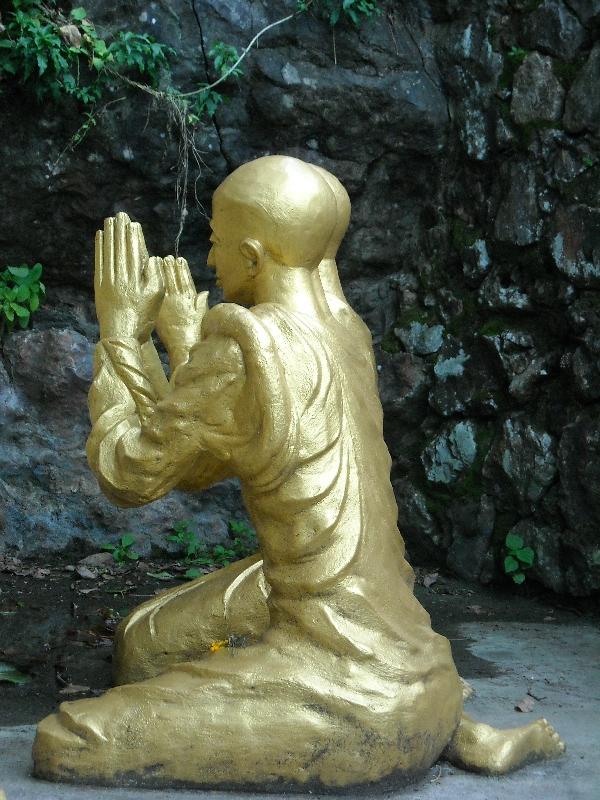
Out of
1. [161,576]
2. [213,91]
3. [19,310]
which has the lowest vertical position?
[161,576]

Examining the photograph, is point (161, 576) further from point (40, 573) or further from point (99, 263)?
point (99, 263)

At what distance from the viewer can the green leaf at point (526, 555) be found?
18.3 feet

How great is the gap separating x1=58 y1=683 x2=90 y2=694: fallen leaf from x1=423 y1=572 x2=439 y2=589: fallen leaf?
7.40ft

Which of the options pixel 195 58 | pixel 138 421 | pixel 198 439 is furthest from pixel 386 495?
pixel 195 58

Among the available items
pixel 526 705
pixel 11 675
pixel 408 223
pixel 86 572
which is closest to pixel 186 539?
pixel 86 572

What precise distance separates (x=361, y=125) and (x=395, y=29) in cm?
59

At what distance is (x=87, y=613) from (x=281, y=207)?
2548mm

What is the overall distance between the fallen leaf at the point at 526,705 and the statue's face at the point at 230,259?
1.78 m

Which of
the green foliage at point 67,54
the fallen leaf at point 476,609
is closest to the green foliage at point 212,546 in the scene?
the fallen leaf at point 476,609

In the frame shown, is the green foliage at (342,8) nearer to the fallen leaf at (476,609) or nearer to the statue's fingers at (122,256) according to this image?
the statue's fingers at (122,256)

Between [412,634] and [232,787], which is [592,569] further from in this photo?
[232,787]

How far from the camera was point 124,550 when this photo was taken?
19.4 ft

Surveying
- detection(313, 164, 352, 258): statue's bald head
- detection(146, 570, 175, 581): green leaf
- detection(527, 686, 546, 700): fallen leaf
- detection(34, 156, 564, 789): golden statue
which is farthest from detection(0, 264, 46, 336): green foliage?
detection(527, 686, 546, 700): fallen leaf

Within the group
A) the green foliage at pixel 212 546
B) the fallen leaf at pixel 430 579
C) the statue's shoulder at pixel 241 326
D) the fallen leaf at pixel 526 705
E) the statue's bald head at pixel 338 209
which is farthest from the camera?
the green foliage at pixel 212 546
